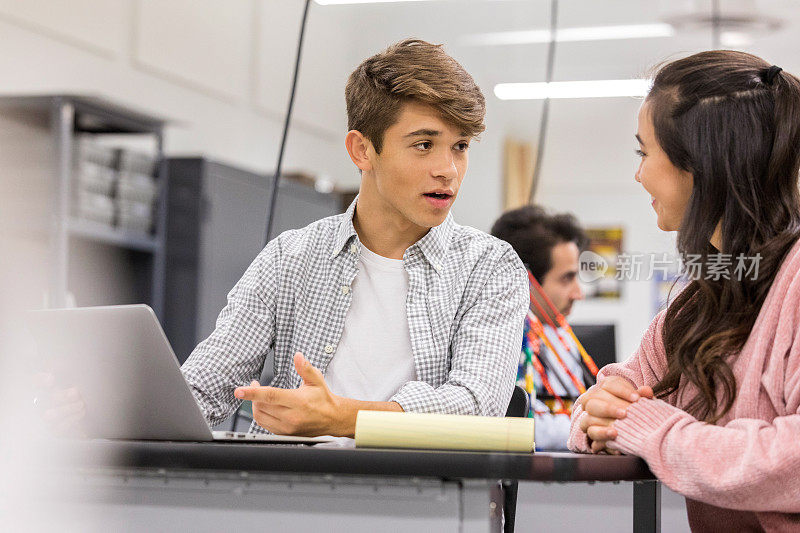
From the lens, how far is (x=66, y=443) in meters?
0.97

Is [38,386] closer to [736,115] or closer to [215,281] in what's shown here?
[736,115]

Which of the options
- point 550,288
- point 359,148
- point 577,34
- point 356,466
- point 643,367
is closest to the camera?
point 356,466

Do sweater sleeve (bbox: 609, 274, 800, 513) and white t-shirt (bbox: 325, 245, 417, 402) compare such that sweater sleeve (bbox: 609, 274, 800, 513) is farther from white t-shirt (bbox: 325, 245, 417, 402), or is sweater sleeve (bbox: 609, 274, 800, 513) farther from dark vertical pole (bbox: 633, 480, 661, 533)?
white t-shirt (bbox: 325, 245, 417, 402)

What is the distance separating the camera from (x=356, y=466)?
819mm

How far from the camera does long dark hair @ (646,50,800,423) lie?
106cm

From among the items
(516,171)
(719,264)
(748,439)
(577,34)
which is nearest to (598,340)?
(719,264)

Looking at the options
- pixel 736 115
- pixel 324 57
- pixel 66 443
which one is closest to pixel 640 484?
pixel 736 115

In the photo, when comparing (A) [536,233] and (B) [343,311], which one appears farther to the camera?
(A) [536,233]

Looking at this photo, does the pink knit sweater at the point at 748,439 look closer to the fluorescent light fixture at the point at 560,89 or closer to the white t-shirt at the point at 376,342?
the white t-shirt at the point at 376,342

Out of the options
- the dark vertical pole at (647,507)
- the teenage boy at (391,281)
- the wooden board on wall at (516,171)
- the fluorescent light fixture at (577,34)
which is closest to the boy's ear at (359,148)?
the teenage boy at (391,281)

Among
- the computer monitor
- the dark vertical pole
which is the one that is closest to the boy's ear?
the dark vertical pole

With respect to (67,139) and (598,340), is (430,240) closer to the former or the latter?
(598,340)

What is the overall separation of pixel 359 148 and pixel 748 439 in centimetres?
82

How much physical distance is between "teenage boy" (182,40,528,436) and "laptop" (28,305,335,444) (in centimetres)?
36
